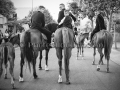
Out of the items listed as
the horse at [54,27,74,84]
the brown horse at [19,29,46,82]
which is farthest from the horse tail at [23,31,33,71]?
the horse at [54,27,74,84]

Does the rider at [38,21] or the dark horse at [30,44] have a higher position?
the rider at [38,21]

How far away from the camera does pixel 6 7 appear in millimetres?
44406

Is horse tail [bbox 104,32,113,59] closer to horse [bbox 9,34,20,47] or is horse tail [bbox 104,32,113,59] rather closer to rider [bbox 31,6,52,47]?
rider [bbox 31,6,52,47]

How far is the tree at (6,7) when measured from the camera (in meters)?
43.2

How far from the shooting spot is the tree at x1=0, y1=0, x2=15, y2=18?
43188mm

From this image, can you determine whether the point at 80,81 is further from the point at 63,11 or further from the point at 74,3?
the point at 74,3

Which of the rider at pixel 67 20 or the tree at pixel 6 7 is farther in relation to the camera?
the tree at pixel 6 7

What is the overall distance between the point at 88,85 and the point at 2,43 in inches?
142

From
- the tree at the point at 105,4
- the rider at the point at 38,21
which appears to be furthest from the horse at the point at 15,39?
the tree at the point at 105,4

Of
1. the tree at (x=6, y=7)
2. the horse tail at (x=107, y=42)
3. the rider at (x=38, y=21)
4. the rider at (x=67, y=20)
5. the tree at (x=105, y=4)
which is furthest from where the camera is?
the tree at (x=6, y=7)

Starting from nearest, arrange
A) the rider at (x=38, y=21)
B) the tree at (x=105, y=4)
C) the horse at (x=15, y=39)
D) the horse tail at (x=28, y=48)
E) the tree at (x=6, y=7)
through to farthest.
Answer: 1. the horse tail at (x=28, y=48)
2. the horse at (x=15, y=39)
3. the rider at (x=38, y=21)
4. the tree at (x=105, y=4)
5. the tree at (x=6, y=7)

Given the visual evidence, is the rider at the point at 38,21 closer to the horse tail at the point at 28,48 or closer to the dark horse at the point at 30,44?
the dark horse at the point at 30,44

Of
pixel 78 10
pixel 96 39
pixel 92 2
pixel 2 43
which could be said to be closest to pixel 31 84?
pixel 2 43

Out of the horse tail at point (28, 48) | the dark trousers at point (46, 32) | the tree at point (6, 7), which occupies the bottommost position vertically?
the horse tail at point (28, 48)
